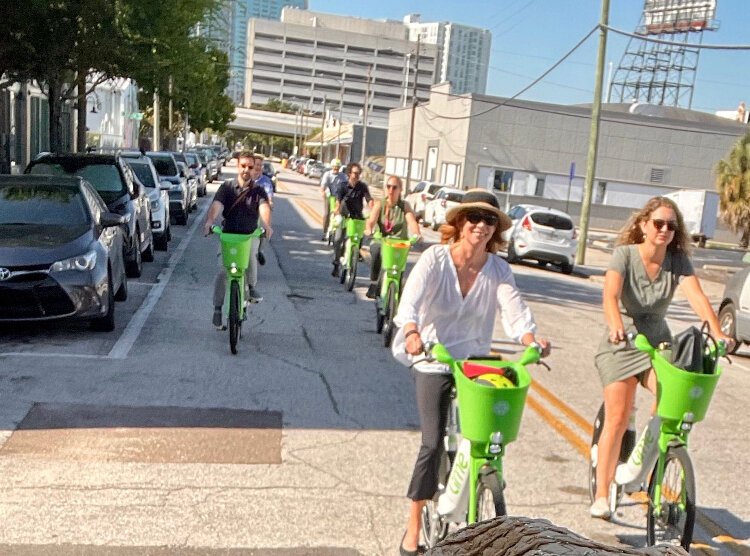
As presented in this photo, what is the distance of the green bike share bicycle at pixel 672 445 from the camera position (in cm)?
484

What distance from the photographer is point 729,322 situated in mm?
13586

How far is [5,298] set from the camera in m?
9.50

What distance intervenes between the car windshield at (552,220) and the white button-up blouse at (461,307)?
2053 cm

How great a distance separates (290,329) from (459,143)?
143 feet

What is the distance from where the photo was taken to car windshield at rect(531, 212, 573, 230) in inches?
987

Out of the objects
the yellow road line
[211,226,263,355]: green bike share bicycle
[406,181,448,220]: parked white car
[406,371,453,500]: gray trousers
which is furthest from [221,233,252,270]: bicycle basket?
[406,181,448,220]: parked white car

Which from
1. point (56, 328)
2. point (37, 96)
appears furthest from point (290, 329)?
point (37, 96)

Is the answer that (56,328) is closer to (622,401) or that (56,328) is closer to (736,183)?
(622,401)

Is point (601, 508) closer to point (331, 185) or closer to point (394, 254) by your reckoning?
point (394, 254)

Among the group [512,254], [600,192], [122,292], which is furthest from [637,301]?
[600,192]

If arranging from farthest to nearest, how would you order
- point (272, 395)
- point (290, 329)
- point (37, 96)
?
1. point (37, 96)
2. point (290, 329)
3. point (272, 395)

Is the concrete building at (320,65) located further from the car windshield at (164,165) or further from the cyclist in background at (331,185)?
the cyclist in background at (331,185)

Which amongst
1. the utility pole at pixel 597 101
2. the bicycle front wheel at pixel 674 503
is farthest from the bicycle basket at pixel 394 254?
the utility pole at pixel 597 101

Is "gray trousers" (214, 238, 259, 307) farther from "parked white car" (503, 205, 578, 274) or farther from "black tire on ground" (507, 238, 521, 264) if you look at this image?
"black tire on ground" (507, 238, 521, 264)
